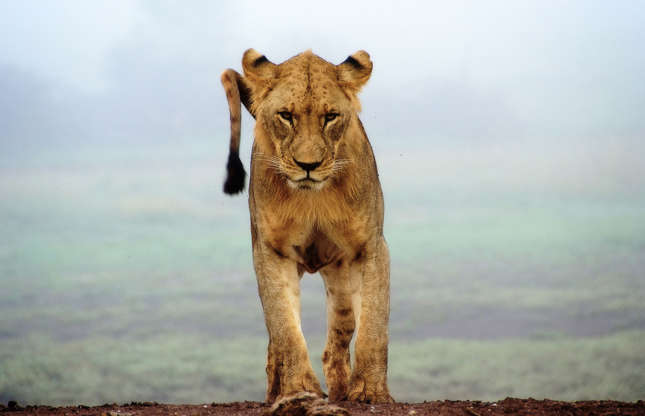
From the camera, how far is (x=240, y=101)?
8602 millimetres

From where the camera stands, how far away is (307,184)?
308 inches

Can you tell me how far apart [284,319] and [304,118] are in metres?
1.74

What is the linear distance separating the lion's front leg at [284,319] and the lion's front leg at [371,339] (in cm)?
39

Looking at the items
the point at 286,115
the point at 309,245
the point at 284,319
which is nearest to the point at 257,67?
the point at 286,115

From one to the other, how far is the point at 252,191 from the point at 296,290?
3.27 ft

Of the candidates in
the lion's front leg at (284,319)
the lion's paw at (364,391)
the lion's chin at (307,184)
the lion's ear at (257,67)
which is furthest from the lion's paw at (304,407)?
the lion's ear at (257,67)

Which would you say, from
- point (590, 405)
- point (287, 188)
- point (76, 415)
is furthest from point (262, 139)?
point (590, 405)

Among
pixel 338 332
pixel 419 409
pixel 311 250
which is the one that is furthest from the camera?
pixel 338 332

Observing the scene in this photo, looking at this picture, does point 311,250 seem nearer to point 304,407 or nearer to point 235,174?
point 235,174

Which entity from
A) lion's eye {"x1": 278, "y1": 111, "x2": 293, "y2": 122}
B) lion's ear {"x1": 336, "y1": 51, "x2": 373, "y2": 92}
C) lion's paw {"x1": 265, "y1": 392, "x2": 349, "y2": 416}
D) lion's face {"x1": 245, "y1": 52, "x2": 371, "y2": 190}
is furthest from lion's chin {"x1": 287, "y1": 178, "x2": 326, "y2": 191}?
lion's paw {"x1": 265, "y1": 392, "x2": 349, "y2": 416}

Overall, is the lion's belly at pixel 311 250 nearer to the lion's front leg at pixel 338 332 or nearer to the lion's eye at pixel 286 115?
the lion's front leg at pixel 338 332

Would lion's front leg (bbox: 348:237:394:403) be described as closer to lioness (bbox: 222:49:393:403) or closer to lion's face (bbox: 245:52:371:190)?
lioness (bbox: 222:49:393:403)

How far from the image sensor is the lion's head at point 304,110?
780 centimetres

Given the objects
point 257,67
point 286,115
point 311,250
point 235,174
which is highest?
point 257,67
